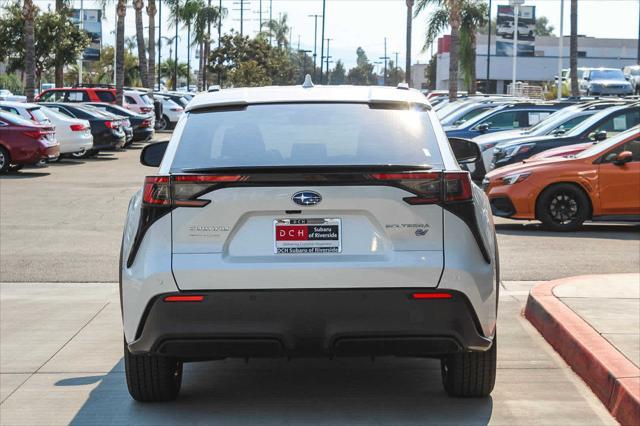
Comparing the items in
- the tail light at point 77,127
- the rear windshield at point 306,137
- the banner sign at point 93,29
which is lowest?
the tail light at point 77,127

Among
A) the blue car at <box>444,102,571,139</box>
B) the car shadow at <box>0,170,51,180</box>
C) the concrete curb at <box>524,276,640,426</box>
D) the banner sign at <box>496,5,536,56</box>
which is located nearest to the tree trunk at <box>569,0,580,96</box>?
the blue car at <box>444,102,571,139</box>

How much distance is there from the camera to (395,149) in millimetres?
6148

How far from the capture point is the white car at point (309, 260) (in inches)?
229

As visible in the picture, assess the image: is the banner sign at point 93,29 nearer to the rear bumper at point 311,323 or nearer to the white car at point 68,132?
the white car at point 68,132

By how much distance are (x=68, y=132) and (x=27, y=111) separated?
329cm

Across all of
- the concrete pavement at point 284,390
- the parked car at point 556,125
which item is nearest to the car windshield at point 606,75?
the parked car at point 556,125

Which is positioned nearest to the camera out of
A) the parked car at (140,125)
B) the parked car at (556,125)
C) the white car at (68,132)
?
the parked car at (556,125)

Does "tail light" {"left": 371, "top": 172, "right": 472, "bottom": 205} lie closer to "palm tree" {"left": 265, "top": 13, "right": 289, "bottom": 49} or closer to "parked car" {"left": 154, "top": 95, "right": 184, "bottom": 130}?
"parked car" {"left": 154, "top": 95, "right": 184, "bottom": 130}

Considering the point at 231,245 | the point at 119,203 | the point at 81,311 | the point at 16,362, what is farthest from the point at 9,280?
the point at 119,203

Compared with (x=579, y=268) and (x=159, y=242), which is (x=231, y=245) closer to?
(x=159, y=242)

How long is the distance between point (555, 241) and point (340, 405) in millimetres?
8776

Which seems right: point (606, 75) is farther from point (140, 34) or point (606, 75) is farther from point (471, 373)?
point (471, 373)

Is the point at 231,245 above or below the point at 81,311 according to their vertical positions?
above

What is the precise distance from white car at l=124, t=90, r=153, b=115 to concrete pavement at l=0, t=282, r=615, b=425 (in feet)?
120
